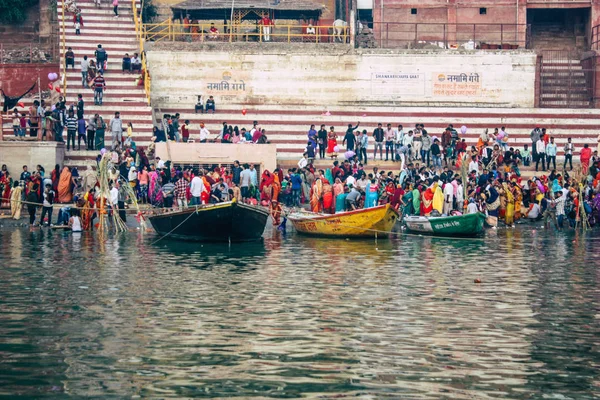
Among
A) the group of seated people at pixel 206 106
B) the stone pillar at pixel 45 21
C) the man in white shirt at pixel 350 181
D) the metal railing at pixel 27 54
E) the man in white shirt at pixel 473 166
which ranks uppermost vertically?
the stone pillar at pixel 45 21

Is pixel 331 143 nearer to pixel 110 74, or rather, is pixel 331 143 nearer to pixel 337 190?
pixel 337 190

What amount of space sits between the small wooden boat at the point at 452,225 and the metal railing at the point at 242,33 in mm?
13993

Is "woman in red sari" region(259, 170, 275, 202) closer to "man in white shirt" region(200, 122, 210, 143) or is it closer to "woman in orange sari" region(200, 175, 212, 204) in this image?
"woman in orange sari" region(200, 175, 212, 204)

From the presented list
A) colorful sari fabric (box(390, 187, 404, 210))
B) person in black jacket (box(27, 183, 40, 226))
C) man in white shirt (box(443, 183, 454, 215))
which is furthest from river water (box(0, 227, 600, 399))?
colorful sari fabric (box(390, 187, 404, 210))

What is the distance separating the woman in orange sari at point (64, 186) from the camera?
3406 cm

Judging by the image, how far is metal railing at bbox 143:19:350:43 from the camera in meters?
44.2

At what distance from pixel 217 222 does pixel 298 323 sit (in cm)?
1175

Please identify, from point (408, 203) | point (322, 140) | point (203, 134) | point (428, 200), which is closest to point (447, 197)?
point (428, 200)

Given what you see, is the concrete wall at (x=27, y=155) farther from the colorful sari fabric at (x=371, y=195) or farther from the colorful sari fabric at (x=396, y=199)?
the colorful sari fabric at (x=396, y=199)

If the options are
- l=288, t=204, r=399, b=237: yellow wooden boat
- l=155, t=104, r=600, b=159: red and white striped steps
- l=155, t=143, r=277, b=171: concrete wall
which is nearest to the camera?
l=288, t=204, r=399, b=237: yellow wooden boat

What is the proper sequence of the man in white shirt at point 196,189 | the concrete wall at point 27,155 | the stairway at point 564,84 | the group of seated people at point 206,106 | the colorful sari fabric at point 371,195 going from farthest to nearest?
the stairway at point 564,84 → the group of seated people at point 206,106 → the concrete wall at point 27,155 → the colorful sari fabric at point 371,195 → the man in white shirt at point 196,189

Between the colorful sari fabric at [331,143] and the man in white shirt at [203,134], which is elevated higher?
the man in white shirt at [203,134]

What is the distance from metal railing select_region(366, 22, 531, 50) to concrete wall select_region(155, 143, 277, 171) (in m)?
10.2


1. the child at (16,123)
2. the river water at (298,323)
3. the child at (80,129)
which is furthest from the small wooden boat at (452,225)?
the child at (16,123)
